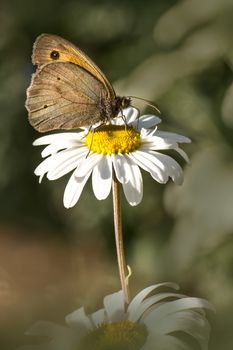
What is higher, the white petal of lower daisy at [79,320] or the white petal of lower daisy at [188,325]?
the white petal of lower daisy at [79,320]

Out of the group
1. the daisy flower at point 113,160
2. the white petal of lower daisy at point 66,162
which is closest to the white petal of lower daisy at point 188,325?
the daisy flower at point 113,160

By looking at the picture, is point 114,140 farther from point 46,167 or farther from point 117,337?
point 117,337

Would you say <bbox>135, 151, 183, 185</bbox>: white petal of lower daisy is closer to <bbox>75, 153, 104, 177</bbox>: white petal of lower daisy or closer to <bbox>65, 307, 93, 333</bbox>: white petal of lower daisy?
<bbox>75, 153, 104, 177</bbox>: white petal of lower daisy

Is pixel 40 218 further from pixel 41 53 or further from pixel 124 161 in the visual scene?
pixel 124 161

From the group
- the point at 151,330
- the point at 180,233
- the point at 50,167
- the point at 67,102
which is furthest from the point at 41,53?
the point at 151,330

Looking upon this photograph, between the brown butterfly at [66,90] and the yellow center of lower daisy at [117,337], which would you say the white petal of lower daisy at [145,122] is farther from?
the yellow center of lower daisy at [117,337]

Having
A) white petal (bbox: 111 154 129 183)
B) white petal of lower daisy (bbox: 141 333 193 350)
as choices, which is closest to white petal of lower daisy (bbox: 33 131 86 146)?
white petal (bbox: 111 154 129 183)
